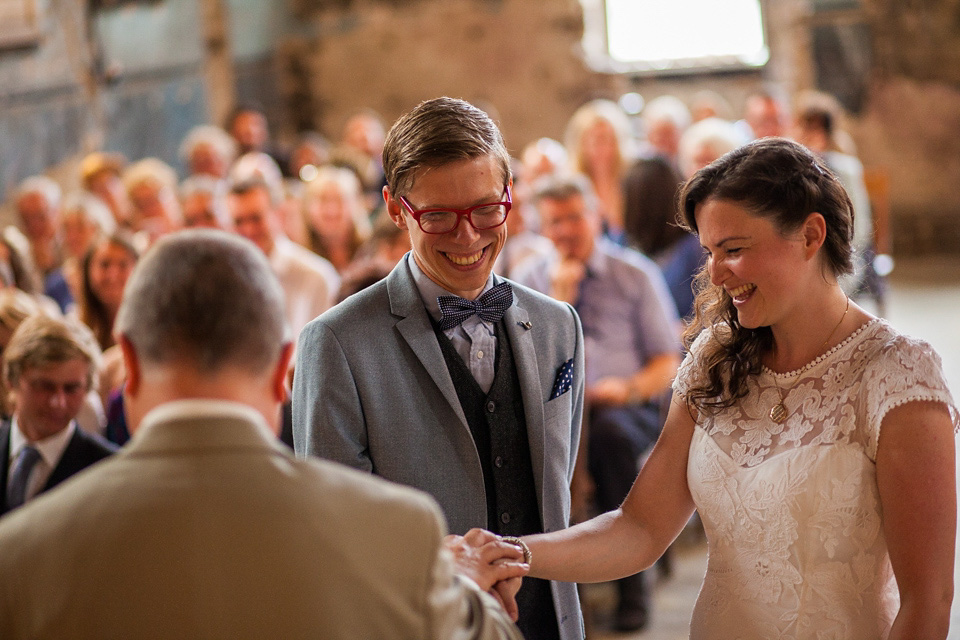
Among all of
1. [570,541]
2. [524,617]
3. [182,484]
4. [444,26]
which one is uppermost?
[444,26]

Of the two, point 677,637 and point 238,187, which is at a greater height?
point 238,187

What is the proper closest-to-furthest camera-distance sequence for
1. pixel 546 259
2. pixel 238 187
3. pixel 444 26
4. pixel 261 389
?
pixel 261 389, pixel 546 259, pixel 238 187, pixel 444 26

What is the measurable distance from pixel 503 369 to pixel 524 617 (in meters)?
0.52

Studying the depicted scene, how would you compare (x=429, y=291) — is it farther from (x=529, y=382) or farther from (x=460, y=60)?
(x=460, y=60)

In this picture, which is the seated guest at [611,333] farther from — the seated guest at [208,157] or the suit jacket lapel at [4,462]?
the seated guest at [208,157]

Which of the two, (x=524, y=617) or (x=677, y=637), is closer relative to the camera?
(x=524, y=617)

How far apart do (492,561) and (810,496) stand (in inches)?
24.5

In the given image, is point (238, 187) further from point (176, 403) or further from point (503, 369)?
point (176, 403)

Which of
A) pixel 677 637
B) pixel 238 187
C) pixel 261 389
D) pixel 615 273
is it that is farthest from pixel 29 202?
pixel 261 389

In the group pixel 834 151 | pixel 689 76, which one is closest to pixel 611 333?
pixel 834 151

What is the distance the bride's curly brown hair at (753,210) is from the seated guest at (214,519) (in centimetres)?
100

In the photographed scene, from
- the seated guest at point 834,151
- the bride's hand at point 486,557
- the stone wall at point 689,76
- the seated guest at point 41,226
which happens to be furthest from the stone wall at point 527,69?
the bride's hand at point 486,557

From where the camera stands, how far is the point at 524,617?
2.16m

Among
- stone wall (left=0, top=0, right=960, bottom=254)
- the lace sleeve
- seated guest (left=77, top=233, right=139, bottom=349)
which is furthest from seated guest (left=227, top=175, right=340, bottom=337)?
stone wall (left=0, top=0, right=960, bottom=254)
